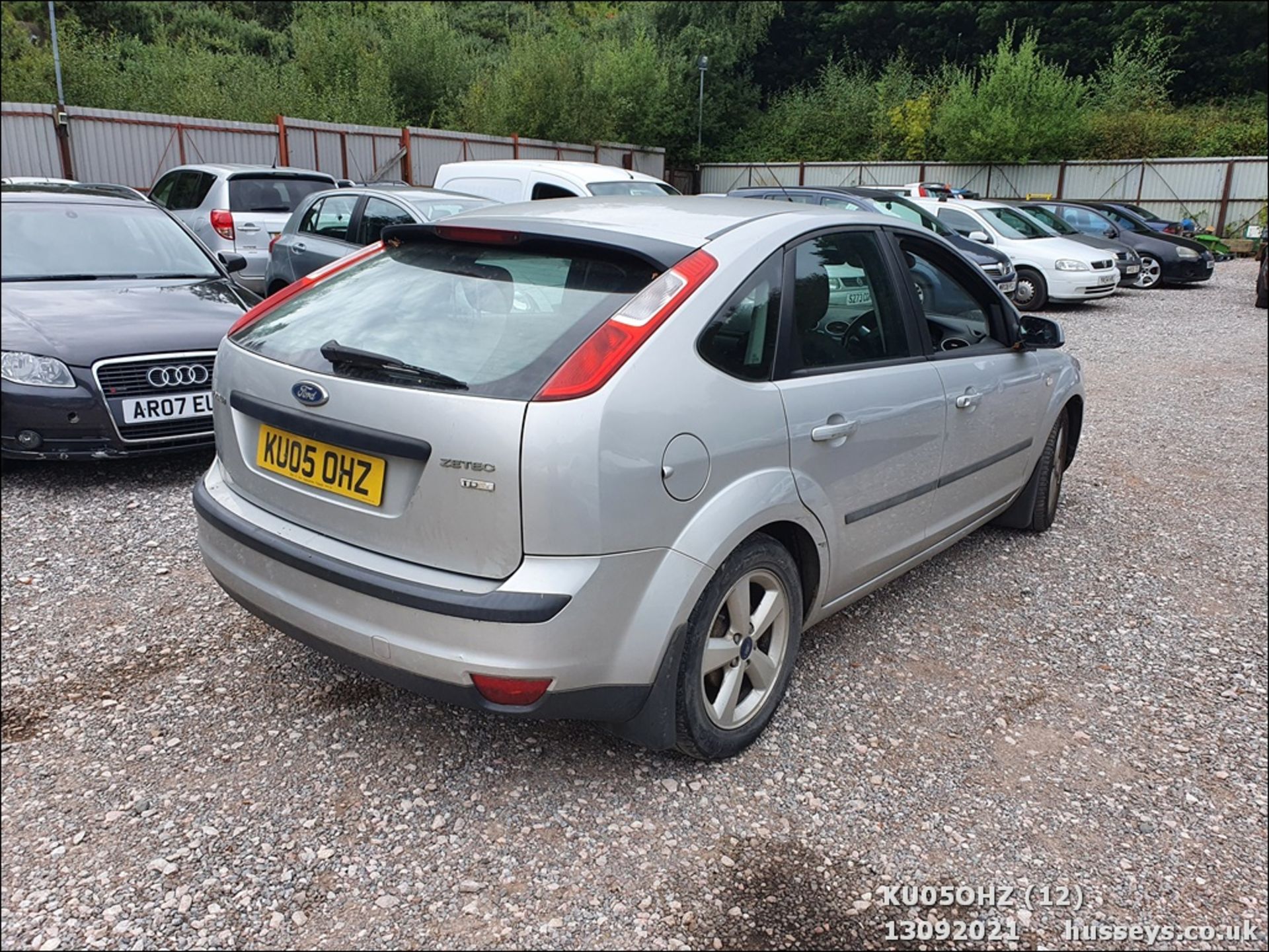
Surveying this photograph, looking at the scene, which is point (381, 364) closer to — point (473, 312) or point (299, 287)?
point (473, 312)

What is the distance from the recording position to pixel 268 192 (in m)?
11.5

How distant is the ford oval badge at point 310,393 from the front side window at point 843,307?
4.37 ft

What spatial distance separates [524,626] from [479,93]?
28.7m

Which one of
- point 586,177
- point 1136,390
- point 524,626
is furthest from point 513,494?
point 586,177

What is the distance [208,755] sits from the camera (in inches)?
105

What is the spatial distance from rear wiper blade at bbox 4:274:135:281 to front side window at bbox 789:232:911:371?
4.33m

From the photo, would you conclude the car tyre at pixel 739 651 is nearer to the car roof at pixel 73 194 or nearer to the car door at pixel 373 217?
the car roof at pixel 73 194

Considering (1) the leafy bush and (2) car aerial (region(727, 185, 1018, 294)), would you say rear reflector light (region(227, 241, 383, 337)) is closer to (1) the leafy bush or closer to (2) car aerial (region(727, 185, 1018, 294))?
(2) car aerial (region(727, 185, 1018, 294))

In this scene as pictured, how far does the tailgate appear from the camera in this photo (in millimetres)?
2211

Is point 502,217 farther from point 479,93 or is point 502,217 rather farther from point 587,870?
point 479,93

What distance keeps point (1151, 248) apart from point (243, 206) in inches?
603

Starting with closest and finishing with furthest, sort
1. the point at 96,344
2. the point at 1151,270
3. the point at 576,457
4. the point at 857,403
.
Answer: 1. the point at 576,457
2. the point at 857,403
3. the point at 96,344
4. the point at 1151,270

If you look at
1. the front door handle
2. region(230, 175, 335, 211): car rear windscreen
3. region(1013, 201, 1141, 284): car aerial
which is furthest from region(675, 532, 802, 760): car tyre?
region(1013, 201, 1141, 284): car aerial

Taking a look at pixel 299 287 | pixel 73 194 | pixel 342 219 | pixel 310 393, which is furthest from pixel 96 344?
pixel 342 219
